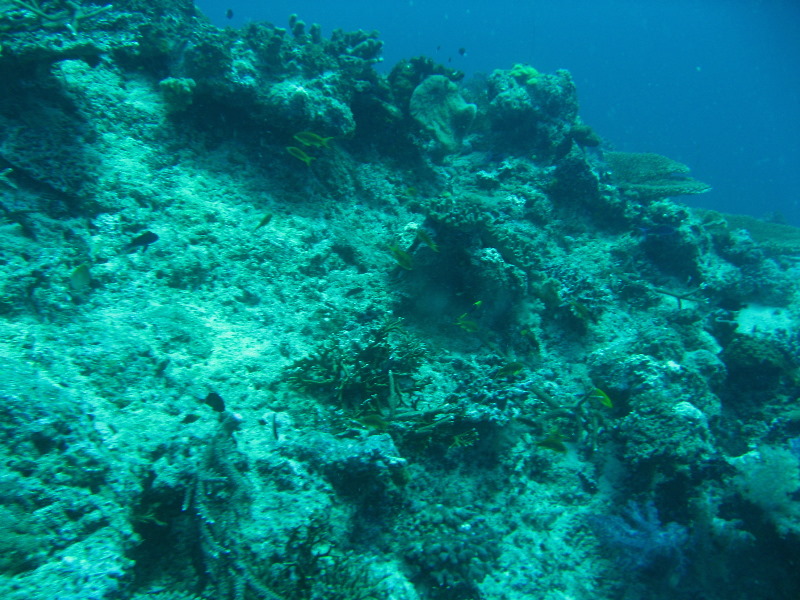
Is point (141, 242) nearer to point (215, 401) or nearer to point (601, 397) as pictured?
point (215, 401)

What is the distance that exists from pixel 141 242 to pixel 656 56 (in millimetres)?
143694

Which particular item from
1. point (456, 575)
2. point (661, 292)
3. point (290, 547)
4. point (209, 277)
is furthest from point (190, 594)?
point (661, 292)

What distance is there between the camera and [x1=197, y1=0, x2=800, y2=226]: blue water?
5712 cm

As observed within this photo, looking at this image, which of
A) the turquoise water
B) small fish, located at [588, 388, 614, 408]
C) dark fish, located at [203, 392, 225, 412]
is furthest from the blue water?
dark fish, located at [203, 392, 225, 412]

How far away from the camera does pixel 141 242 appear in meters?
4.56

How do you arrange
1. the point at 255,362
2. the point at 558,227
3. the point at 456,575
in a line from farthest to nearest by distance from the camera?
the point at 558,227 < the point at 255,362 < the point at 456,575

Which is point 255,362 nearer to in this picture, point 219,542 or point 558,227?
point 219,542

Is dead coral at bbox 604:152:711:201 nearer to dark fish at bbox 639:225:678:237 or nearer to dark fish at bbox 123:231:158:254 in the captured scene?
dark fish at bbox 639:225:678:237

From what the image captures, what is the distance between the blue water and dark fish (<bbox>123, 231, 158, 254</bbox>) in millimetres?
53038

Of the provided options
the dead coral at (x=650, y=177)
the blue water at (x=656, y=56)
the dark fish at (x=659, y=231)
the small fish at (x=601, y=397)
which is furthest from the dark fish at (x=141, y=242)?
the blue water at (x=656, y=56)

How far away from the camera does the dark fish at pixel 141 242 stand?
4465 mm

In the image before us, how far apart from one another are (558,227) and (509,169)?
168 cm

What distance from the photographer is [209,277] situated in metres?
4.99

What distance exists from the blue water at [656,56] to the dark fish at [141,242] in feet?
174
